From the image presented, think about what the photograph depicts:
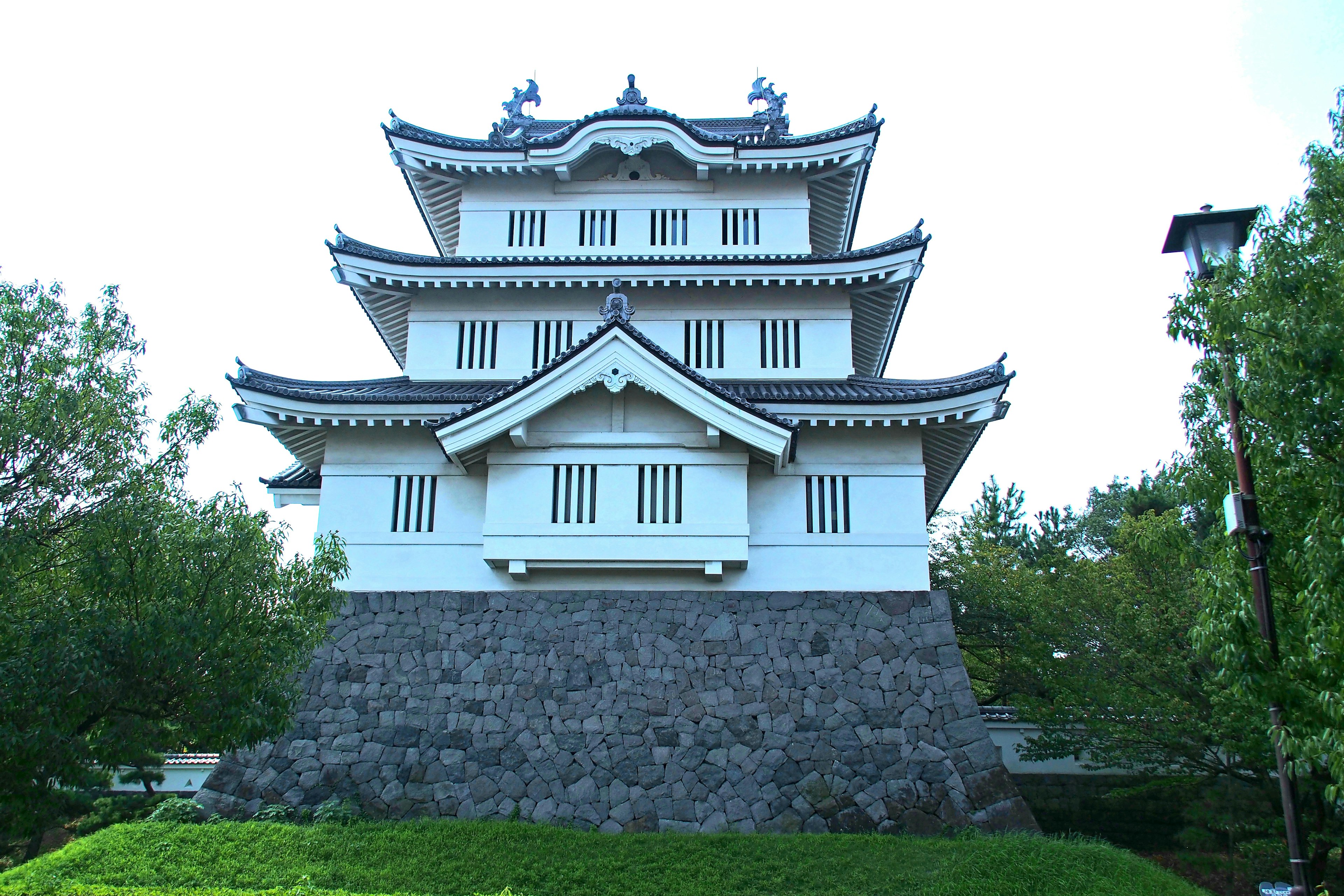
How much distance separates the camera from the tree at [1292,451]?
646 centimetres

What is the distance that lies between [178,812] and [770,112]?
53.8ft

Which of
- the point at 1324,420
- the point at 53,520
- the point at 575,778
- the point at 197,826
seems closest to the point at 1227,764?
the point at 1324,420

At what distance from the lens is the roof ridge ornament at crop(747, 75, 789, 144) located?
59.4ft

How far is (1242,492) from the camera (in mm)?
7215

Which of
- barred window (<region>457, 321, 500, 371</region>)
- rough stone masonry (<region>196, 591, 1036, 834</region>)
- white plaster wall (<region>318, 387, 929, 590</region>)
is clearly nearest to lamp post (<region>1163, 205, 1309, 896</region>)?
rough stone masonry (<region>196, 591, 1036, 834</region>)

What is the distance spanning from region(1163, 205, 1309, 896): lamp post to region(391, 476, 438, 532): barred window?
1050cm

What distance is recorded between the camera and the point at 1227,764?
12930 millimetres

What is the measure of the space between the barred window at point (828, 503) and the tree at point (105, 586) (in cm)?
762

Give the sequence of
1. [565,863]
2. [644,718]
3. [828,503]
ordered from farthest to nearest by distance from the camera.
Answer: [828,503]
[644,718]
[565,863]

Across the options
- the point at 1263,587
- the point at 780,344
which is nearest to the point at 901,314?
the point at 780,344

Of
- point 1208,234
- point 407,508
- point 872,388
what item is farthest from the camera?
point 872,388

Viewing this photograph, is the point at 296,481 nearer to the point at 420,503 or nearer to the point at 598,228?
the point at 420,503

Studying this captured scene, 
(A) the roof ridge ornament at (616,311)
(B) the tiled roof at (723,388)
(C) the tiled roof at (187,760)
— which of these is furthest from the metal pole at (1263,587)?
(C) the tiled roof at (187,760)

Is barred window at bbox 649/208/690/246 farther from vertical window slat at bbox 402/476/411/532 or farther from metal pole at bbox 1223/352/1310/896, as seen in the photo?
metal pole at bbox 1223/352/1310/896
